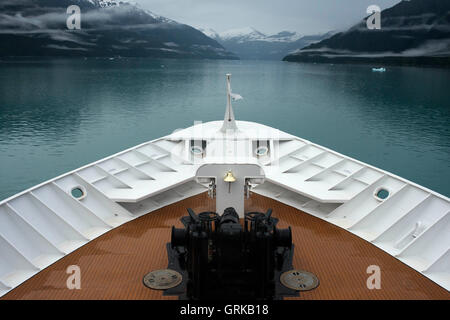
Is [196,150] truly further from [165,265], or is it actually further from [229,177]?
[165,265]

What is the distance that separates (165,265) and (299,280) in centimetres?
329

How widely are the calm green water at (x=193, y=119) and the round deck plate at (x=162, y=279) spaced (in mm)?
17900

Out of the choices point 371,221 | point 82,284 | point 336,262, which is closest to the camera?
point 82,284

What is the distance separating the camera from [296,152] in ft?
53.7

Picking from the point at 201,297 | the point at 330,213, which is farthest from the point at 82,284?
the point at 330,213

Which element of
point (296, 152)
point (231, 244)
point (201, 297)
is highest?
point (296, 152)

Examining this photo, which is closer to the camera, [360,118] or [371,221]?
[371,221]

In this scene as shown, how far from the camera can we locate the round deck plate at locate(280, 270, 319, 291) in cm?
907

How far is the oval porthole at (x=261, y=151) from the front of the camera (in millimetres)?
16877

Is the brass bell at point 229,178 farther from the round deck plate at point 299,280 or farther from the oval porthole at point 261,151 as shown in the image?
the oval porthole at point 261,151

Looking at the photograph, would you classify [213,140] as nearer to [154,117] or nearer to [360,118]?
[154,117]

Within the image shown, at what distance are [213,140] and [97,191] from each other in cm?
555
